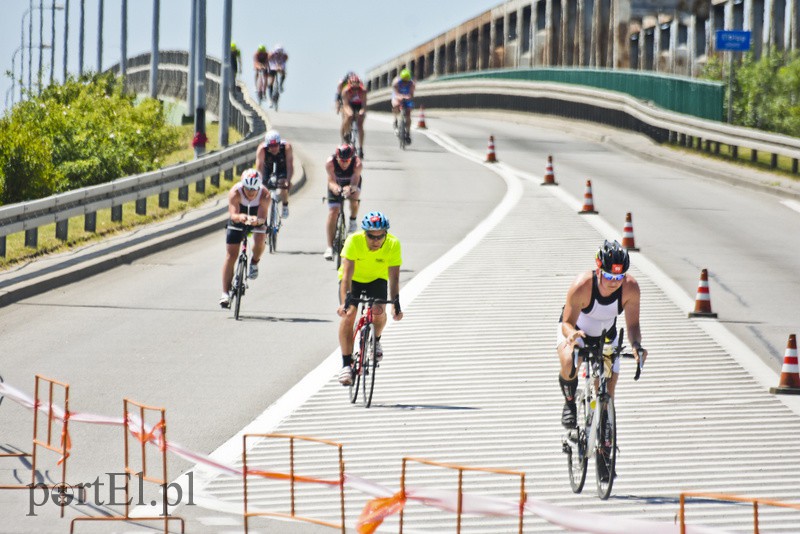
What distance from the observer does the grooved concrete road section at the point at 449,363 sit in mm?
9945

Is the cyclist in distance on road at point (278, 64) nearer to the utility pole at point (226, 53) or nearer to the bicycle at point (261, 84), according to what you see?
the bicycle at point (261, 84)

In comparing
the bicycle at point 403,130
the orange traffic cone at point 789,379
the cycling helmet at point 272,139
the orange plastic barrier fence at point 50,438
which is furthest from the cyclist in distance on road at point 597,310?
the bicycle at point 403,130

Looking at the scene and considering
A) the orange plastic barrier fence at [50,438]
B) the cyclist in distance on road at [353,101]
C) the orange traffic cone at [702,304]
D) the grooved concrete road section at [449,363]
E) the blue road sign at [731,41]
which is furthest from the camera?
the blue road sign at [731,41]

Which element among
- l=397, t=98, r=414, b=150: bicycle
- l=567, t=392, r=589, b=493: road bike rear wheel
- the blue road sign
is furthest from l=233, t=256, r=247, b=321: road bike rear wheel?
l=397, t=98, r=414, b=150: bicycle

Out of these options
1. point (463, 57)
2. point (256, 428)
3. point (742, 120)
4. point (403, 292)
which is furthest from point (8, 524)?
point (463, 57)

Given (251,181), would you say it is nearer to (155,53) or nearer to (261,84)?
(261,84)

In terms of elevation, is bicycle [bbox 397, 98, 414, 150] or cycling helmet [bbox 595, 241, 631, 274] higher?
bicycle [bbox 397, 98, 414, 150]

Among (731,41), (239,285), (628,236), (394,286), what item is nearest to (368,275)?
(394,286)

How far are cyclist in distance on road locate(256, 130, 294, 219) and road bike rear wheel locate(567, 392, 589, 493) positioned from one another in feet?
37.9

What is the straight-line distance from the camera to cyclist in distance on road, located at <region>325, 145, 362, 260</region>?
1970 cm

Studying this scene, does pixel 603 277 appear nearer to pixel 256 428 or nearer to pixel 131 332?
pixel 256 428

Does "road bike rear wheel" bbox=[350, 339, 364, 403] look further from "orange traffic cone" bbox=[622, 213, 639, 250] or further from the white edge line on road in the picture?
"orange traffic cone" bbox=[622, 213, 639, 250]

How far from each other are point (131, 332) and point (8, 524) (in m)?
6.68

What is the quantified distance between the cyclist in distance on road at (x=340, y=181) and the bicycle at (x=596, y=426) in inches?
384
